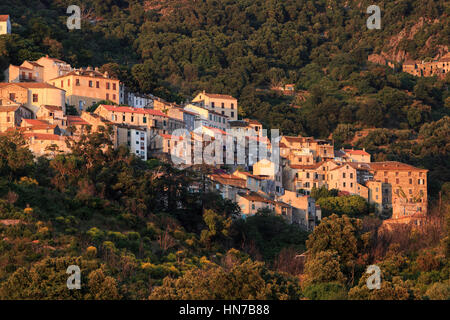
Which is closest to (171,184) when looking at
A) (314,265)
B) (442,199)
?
(314,265)

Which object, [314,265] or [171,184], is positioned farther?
[171,184]

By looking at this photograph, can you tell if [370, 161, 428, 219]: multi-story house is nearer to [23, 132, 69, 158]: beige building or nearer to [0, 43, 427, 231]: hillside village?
[0, 43, 427, 231]: hillside village

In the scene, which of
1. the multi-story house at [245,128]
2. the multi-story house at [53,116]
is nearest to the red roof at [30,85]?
the multi-story house at [53,116]

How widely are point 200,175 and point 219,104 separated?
82.5 ft

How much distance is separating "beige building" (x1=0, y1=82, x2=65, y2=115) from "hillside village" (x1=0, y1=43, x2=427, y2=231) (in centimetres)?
8

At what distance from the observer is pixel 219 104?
290 ft

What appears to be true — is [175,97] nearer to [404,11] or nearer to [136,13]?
[136,13]

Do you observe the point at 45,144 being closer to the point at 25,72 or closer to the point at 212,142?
the point at 212,142

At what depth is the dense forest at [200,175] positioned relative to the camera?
41.3 meters

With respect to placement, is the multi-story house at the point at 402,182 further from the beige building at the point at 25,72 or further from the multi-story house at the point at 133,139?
the beige building at the point at 25,72

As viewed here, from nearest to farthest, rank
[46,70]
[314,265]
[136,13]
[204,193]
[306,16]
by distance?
1. [314,265]
2. [204,193]
3. [46,70]
4. [136,13]
5. [306,16]

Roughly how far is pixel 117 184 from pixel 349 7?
115m

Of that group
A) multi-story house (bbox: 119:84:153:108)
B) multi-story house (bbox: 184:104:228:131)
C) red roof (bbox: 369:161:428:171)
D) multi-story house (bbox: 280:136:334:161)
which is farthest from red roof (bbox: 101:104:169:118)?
red roof (bbox: 369:161:428:171)

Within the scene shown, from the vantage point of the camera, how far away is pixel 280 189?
72.0m
